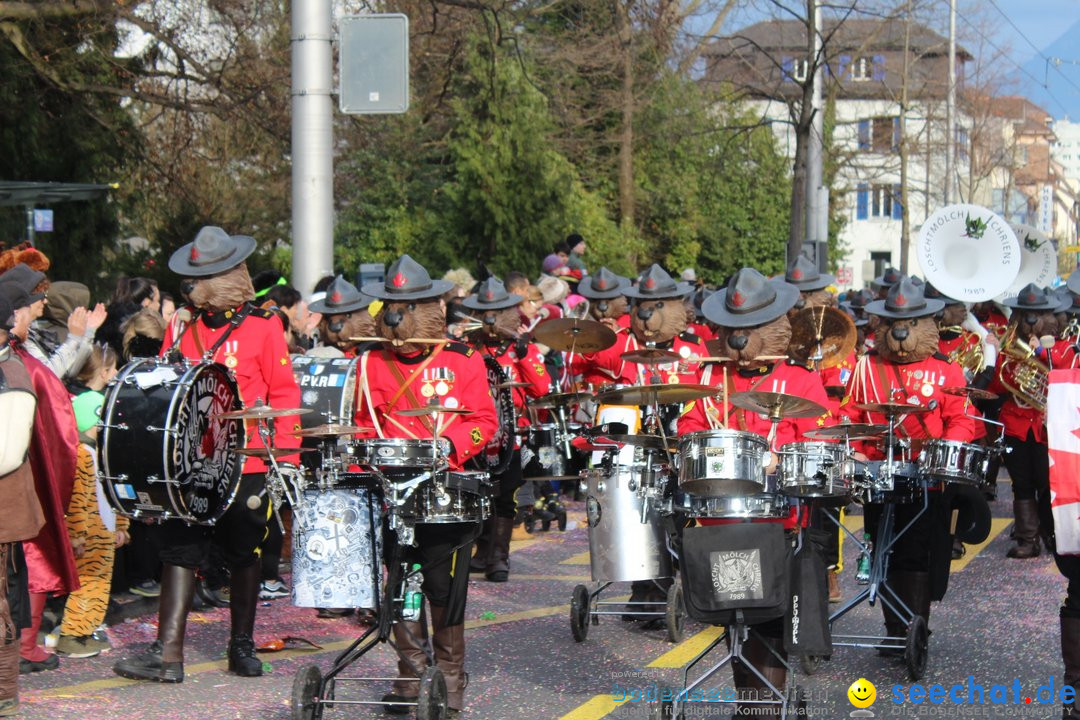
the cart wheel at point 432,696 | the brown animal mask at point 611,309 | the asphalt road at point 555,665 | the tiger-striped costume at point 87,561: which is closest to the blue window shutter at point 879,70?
the brown animal mask at point 611,309

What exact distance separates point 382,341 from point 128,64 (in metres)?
11.0

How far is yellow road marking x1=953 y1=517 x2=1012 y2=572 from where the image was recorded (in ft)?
37.7

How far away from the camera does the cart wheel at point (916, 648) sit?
7.65 metres

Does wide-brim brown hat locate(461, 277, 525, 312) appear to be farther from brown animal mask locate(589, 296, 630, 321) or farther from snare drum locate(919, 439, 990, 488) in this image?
snare drum locate(919, 439, 990, 488)

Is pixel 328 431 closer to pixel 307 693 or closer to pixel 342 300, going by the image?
pixel 307 693

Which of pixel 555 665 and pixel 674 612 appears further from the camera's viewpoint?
→ pixel 674 612

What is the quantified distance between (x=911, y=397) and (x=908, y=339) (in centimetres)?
33

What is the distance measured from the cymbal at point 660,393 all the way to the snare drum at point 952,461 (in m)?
1.80

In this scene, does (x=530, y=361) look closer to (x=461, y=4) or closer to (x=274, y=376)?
(x=274, y=376)

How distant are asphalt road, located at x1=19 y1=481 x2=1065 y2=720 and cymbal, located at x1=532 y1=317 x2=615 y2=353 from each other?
1.68m

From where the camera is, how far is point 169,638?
293 inches

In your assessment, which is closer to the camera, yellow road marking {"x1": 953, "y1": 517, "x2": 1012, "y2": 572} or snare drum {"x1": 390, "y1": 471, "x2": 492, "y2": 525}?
snare drum {"x1": 390, "y1": 471, "x2": 492, "y2": 525}

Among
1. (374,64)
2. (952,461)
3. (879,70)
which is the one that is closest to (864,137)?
(879,70)

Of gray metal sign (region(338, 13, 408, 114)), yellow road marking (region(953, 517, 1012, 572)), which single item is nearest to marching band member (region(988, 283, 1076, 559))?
yellow road marking (region(953, 517, 1012, 572))
